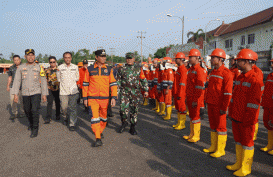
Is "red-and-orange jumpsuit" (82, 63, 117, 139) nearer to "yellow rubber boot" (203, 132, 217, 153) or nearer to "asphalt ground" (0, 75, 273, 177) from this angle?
"asphalt ground" (0, 75, 273, 177)

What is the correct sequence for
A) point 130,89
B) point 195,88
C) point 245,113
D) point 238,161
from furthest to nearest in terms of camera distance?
1. point 130,89
2. point 195,88
3. point 238,161
4. point 245,113

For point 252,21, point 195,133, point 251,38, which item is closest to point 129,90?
point 195,133

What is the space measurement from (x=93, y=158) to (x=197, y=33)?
31.7 metres

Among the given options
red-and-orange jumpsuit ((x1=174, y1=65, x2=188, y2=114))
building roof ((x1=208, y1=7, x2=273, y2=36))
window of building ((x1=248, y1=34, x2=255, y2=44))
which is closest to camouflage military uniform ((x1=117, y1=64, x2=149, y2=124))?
red-and-orange jumpsuit ((x1=174, y1=65, x2=188, y2=114))

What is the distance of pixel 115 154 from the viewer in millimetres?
4137

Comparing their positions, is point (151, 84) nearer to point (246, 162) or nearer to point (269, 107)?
point (269, 107)

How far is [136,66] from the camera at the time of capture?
578 cm

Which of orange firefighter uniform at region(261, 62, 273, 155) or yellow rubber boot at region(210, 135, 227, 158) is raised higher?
orange firefighter uniform at region(261, 62, 273, 155)

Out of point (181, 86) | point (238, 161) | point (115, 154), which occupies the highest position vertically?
point (181, 86)

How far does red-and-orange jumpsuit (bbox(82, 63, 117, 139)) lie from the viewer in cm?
460

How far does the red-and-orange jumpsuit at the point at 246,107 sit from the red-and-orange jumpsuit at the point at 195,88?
1180 millimetres

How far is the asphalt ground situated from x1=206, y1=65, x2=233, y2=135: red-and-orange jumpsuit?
0.73 meters

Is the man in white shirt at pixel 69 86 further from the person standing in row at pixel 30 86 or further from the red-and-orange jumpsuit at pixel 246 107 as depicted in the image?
the red-and-orange jumpsuit at pixel 246 107

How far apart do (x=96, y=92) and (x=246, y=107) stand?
315 cm
